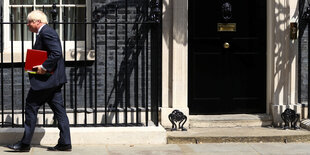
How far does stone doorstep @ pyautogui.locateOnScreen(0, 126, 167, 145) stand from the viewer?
8.16 meters

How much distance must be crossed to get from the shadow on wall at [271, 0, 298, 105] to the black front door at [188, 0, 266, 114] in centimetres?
28

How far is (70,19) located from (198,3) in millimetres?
1823

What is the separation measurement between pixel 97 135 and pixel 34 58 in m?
1.33

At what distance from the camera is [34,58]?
7586 mm

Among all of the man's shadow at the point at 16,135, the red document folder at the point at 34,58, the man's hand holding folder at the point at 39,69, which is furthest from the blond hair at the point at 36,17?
the man's shadow at the point at 16,135

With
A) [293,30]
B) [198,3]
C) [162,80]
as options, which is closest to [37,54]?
[162,80]

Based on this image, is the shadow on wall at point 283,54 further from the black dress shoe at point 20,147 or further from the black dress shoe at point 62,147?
the black dress shoe at point 20,147

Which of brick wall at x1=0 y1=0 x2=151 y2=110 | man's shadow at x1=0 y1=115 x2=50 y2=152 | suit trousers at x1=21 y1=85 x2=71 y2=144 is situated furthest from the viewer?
brick wall at x1=0 y1=0 x2=151 y2=110

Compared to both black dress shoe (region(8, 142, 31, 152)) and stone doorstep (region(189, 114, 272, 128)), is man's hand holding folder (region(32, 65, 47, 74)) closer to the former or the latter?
black dress shoe (region(8, 142, 31, 152))

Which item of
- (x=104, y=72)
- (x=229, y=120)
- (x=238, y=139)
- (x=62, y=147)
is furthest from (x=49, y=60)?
(x=229, y=120)

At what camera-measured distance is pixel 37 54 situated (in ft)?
24.9

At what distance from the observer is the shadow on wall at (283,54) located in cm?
952

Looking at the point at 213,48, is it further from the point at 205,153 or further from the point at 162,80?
the point at 205,153

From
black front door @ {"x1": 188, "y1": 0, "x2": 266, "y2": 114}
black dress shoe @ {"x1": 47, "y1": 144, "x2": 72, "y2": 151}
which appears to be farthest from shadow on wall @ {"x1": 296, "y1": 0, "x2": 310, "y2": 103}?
black dress shoe @ {"x1": 47, "y1": 144, "x2": 72, "y2": 151}
